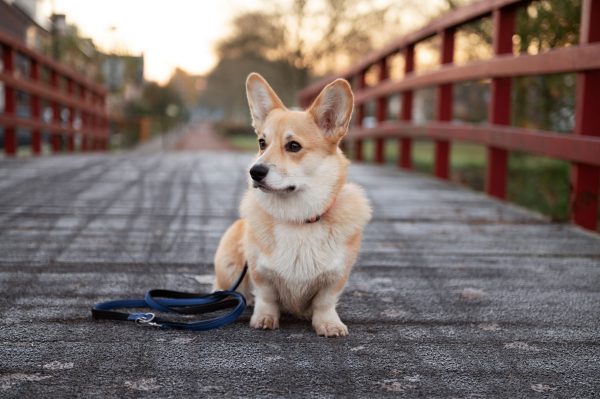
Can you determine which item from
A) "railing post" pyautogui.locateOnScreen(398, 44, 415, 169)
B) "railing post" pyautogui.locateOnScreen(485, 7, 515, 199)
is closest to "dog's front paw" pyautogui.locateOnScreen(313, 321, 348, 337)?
"railing post" pyautogui.locateOnScreen(485, 7, 515, 199)

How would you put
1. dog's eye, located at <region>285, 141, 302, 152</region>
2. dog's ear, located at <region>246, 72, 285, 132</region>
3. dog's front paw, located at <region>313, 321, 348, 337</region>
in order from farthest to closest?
dog's ear, located at <region>246, 72, 285, 132</region> → dog's eye, located at <region>285, 141, 302, 152</region> → dog's front paw, located at <region>313, 321, 348, 337</region>

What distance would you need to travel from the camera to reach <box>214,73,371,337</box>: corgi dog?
2344 millimetres

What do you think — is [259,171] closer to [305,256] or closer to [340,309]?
[305,256]

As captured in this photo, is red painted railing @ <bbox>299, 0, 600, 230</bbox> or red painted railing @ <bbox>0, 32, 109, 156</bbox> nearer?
red painted railing @ <bbox>299, 0, 600, 230</bbox>

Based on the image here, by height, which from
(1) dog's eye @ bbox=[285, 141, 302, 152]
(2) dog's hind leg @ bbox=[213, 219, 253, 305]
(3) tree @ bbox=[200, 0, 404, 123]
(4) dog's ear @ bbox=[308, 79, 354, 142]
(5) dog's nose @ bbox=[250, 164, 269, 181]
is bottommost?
(2) dog's hind leg @ bbox=[213, 219, 253, 305]

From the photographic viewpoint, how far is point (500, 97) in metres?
4.99

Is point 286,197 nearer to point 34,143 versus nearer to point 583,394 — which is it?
point 583,394

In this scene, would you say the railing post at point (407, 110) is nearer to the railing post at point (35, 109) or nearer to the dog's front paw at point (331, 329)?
the railing post at point (35, 109)

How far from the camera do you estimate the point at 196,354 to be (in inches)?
78.2

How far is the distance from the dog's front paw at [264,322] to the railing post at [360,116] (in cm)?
787

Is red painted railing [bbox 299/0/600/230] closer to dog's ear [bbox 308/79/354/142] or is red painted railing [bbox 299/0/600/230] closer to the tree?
dog's ear [bbox 308/79/354/142]

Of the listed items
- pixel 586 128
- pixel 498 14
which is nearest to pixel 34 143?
pixel 498 14

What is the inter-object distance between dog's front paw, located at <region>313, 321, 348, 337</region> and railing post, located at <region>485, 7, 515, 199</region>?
3.26 m

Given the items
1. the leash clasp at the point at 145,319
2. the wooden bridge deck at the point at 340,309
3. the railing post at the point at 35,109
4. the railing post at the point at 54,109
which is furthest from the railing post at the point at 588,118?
the railing post at the point at 54,109
